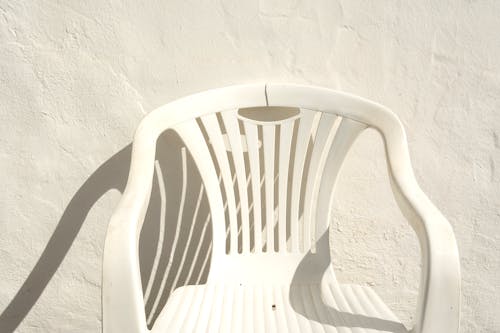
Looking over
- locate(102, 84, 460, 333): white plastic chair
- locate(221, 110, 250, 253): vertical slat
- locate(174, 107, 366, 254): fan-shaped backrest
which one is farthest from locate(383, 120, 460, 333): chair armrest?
locate(221, 110, 250, 253): vertical slat

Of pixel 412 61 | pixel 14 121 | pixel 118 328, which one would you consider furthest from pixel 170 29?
pixel 118 328

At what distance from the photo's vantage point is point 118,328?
643 millimetres

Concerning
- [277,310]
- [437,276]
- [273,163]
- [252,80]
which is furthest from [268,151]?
[437,276]

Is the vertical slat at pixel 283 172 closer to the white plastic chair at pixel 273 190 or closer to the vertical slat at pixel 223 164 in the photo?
the white plastic chair at pixel 273 190

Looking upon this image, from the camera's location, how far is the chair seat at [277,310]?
814mm

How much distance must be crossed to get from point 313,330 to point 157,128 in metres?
0.59

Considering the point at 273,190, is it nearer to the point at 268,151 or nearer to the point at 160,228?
the point at 268,151

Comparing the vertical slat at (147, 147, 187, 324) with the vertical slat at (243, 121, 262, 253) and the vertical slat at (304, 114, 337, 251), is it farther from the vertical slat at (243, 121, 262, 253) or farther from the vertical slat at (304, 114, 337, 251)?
the vertical slat at (304, 114, 337, 251)

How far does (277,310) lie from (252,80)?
64cm

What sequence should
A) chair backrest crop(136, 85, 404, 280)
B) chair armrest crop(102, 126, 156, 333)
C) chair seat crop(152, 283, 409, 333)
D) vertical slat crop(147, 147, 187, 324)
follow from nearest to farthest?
chair armrest crop(102, 126, 156, 333), chair seat crop(152, 283, 409, 333), chair backrest crop(136, 85, 404, 280), vertical slat crop(147, 147, 187, 324)

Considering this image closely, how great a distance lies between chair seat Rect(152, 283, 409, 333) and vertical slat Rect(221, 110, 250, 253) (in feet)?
0.46

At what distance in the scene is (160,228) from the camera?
1.25 metres

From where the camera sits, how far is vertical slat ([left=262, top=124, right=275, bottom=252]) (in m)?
1.08

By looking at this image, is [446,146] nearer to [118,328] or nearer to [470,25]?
[470,25]
